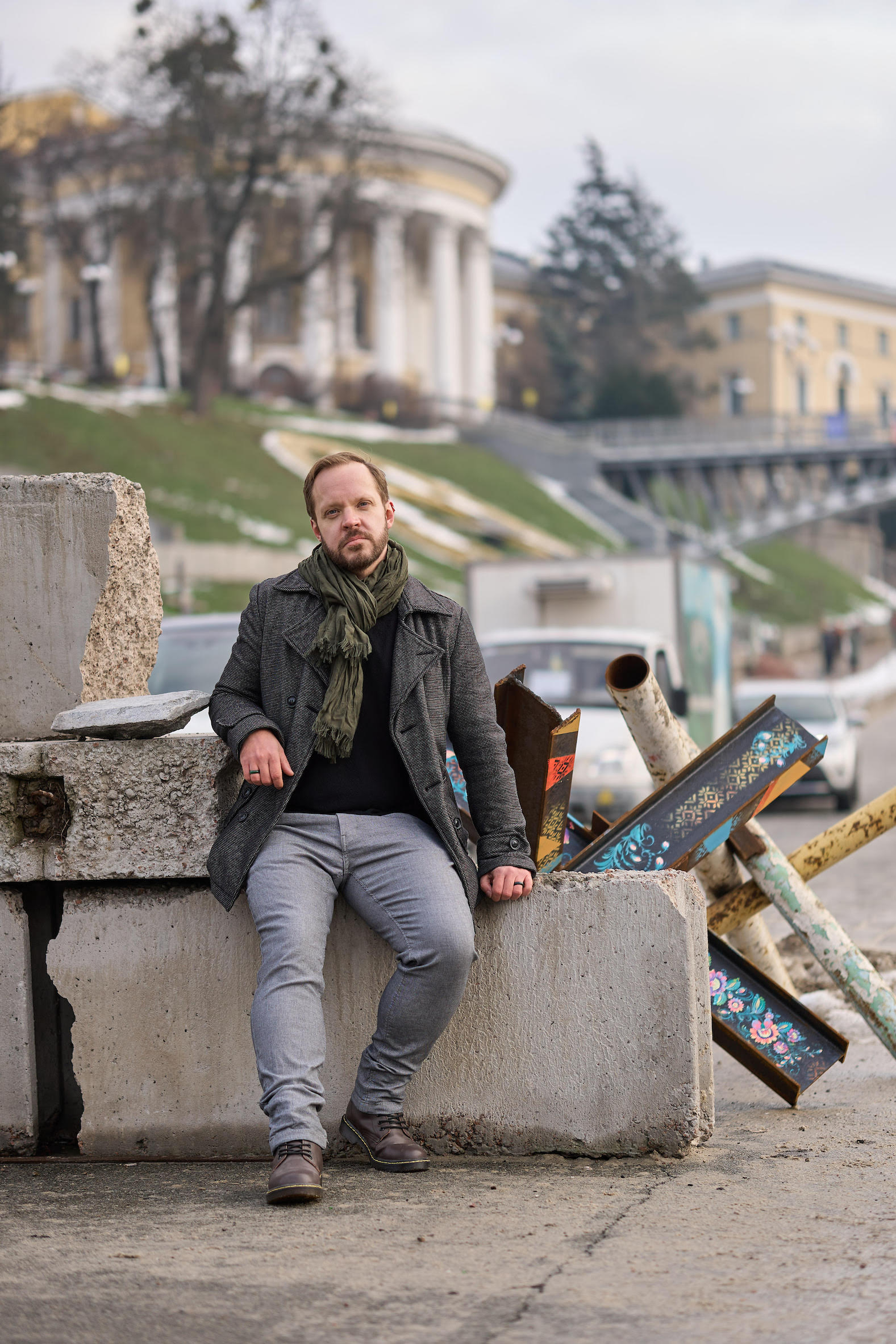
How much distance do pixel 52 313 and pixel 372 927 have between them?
2966 inches

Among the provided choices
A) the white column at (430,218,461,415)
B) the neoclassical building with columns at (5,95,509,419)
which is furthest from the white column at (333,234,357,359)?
the white column at (430,218,461,415)

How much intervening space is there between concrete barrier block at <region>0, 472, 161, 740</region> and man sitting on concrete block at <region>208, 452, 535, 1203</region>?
0.45 metres

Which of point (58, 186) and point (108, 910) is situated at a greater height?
point (58, 186)

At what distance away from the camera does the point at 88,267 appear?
160 ft

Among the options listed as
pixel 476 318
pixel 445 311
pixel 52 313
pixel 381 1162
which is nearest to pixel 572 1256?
pixel 381 1162

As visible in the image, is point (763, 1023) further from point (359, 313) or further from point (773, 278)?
point (773, 278)

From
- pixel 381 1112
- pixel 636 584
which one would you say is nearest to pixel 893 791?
pixel 381 1112

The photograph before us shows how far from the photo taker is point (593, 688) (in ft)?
42.3

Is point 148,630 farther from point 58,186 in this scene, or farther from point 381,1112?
point 58,186

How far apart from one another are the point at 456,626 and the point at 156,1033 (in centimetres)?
131

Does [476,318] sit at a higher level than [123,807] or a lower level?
higher

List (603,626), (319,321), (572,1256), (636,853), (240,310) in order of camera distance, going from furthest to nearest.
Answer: (319,321) < (240,310) < (603,626) < (636,853) < (572,1256)

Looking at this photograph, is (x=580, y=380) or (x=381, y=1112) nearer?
(x=381, y=1112)

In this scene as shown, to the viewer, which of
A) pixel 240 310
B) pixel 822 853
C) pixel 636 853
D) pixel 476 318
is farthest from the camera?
pixel 476 318
